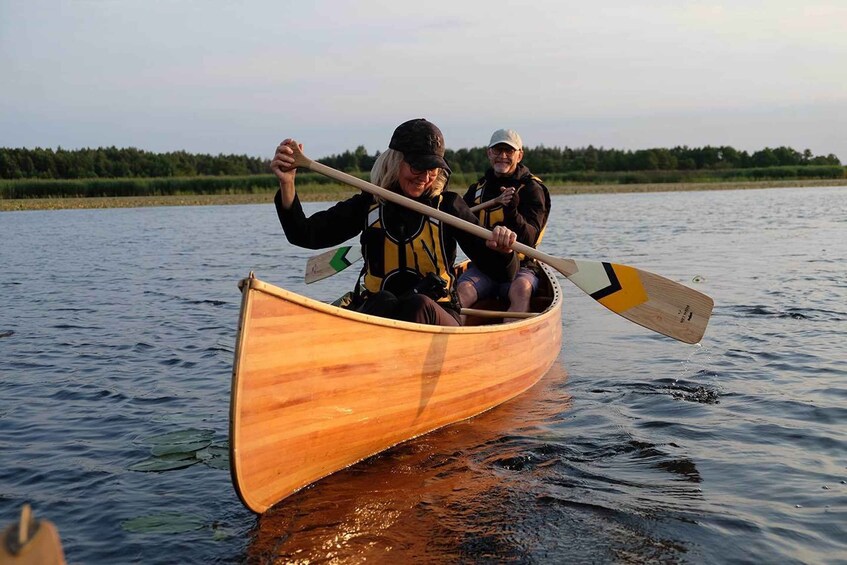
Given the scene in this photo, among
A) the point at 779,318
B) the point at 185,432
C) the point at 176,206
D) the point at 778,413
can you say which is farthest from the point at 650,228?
the point at 176,206

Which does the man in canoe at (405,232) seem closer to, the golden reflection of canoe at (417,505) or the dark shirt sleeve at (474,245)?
the dark shirt sleeve at (474,245)

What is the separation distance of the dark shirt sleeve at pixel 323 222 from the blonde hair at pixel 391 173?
0.56 ft

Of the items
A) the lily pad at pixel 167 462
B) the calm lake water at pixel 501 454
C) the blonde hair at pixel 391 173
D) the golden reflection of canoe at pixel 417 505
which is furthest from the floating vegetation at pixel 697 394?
the lily pad at pixel 167 462

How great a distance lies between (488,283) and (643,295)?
130cm

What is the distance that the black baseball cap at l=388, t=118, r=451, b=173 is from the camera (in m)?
4.25

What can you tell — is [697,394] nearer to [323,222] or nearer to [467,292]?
[467,292]

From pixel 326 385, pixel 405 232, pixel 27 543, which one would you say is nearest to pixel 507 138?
pixel 405 232

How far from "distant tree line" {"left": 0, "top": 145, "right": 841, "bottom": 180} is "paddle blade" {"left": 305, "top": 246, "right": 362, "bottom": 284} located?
1440 inches

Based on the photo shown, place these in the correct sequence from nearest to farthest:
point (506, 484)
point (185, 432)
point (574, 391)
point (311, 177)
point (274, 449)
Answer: point (274, 449) → point (506, 484) → point (185, 432) → point (574, 391) → point (311, 177)

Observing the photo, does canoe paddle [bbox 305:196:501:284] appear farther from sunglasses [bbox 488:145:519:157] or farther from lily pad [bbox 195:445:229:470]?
lily pad [bbox 195:445:229:470]

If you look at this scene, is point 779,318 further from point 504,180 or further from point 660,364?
point 504,180

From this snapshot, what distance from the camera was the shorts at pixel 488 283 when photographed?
6.54m

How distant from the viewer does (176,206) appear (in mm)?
34750

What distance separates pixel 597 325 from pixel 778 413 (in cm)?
328
